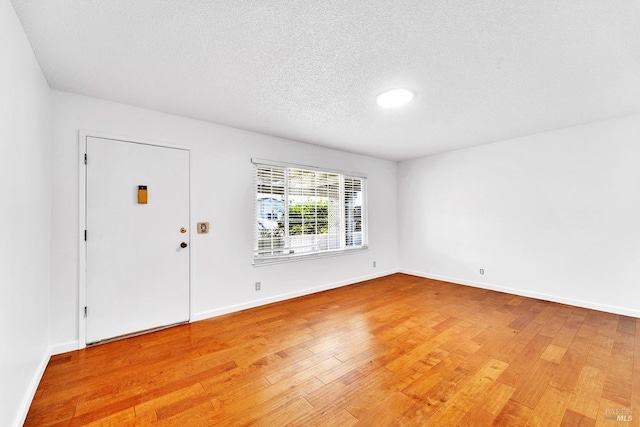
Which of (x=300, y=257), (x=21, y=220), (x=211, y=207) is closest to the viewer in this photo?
(x=21, y=220)

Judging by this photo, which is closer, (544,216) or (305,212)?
(544,216)

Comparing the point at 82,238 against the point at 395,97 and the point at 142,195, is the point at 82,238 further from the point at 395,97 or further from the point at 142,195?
the point at 395,97

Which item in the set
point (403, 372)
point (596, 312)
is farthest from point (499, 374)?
point (596, 312)

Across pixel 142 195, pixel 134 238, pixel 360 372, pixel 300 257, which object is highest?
pixel 142 195

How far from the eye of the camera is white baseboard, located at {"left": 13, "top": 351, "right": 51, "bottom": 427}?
1.58 m

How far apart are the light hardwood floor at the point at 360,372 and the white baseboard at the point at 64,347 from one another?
11 centimetres

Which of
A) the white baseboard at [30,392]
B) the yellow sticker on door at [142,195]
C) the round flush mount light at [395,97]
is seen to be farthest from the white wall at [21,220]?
the round flush mount light at [395,97]

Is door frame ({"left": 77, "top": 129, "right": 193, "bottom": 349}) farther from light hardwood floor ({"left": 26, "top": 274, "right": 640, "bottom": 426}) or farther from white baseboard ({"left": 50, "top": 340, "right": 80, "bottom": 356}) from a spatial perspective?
light hardwood floor ({"left": 26, "top": 274, "right": 640, "bottom": 426})

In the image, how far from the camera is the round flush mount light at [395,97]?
102 inches

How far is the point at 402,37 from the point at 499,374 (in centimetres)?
269

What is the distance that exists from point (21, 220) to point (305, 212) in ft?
10.3

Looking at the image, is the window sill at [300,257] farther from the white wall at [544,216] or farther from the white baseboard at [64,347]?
the white baseboard at [64,347]

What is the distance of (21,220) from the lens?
1.69 metres

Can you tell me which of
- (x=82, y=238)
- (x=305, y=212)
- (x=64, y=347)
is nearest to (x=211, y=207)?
(x=82, y=238)
